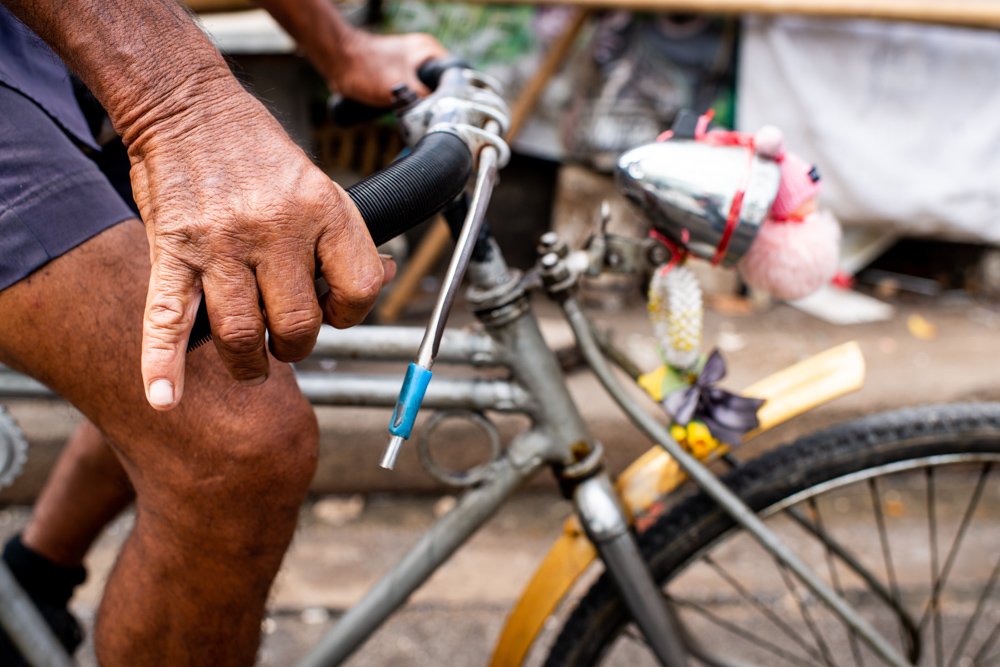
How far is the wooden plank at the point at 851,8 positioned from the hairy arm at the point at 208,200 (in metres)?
2.17

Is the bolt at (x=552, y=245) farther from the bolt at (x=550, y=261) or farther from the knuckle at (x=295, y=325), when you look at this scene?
the knuckle at (x=295, y=325)

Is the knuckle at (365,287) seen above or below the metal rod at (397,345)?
above

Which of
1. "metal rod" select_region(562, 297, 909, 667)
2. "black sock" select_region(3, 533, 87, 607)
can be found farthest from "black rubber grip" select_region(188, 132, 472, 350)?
"black sock" select_region(3, 533, 87, 607)

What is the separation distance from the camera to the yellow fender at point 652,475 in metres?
1.31

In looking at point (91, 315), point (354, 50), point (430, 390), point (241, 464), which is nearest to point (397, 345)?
point (430, 390)

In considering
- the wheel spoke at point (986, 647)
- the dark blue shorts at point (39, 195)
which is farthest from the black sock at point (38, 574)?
the wheel spoke at point (986, 647)

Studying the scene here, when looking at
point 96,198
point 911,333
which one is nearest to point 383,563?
point 96,198

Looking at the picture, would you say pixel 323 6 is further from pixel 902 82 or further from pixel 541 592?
pixel 902 82

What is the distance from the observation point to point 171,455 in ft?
3.23

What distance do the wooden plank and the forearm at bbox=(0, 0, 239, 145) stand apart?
7.07ft

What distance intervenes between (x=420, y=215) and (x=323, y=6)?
28.3 inches

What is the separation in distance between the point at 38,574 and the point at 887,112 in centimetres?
296

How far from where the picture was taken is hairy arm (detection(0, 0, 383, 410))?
0.77 m

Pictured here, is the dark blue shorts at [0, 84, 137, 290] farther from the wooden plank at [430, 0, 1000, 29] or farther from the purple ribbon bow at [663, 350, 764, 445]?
the wooden plank at [430, 0, 1000, 29]
